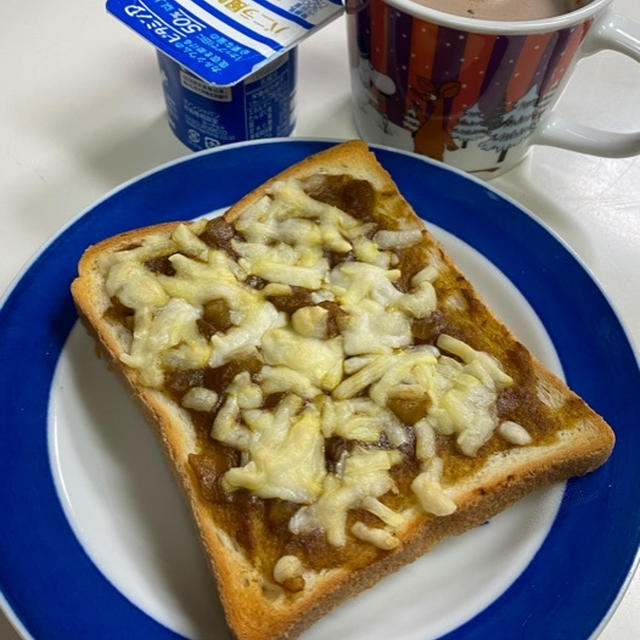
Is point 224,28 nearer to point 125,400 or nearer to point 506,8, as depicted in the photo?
point 506,8

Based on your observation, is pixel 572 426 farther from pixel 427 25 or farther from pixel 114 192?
pixel 114 192

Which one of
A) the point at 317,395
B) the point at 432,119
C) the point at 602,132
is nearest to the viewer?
the point at 317,395

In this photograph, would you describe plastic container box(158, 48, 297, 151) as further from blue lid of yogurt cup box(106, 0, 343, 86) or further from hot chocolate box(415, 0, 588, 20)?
hot chocolate box(415, 0, 588, 20)

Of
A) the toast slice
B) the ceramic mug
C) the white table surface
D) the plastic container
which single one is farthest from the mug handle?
the plastic container

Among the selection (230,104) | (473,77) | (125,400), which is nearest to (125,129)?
(230,104)

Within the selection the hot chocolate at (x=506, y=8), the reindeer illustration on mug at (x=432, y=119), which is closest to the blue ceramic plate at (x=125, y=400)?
the reindeer illustration on mug at (x=432, y=119)

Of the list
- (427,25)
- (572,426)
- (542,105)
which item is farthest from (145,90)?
(572,426)

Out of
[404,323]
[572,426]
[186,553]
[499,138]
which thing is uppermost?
[499,138]
